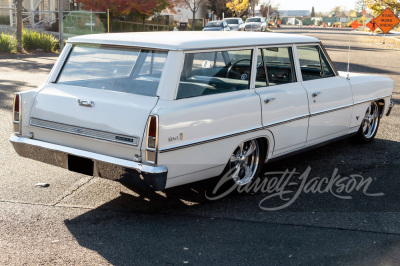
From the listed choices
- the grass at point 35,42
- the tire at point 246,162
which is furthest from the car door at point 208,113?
the grass at point 35,42

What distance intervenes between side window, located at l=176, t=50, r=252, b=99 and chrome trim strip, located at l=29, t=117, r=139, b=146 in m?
0.59

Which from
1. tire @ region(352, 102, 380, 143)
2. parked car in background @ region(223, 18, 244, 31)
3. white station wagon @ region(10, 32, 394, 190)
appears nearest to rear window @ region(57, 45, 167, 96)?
white station wagon @ region(10, 32, 394, 190)

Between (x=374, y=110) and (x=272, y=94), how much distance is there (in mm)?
2935

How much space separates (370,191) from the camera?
582 cm

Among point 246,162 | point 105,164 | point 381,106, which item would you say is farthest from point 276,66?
point 381,106

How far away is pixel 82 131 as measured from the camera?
4812mm

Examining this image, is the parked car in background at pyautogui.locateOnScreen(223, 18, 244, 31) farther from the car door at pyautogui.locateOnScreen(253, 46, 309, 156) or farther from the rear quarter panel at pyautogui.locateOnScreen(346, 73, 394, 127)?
the car door at pyautogui.locateOnScreen(253, 46, 309, 156)

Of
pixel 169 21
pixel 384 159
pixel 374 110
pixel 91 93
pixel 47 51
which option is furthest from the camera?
pixel 169 21

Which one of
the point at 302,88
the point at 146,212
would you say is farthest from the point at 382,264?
the point at 302,88

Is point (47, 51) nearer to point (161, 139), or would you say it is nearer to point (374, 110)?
point (374, 110)

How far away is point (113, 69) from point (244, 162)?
5.33 feet

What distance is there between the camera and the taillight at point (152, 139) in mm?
4459

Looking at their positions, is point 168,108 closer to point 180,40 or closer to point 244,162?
point 180,40

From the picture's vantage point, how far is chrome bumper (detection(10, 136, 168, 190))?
4.49 m
